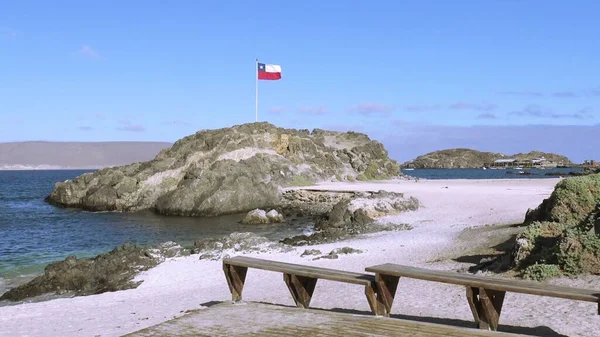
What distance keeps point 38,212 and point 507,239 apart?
3758cm

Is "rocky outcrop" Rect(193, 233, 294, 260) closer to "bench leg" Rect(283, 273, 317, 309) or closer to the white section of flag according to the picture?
"bench leg" Rect(283, 273, 317, 309)

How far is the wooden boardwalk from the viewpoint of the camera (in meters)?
7.11

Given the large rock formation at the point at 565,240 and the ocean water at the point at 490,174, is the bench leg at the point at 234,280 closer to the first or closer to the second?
the large rock formation at the point at 565,240

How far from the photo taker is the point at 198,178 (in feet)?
134

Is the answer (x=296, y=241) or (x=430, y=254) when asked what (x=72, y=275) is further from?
(x=430, y=254)

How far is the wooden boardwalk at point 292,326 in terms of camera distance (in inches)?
280

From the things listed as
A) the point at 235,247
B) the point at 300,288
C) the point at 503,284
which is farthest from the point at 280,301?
the point at 235,247

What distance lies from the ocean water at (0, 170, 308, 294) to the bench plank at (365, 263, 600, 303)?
12867 mm

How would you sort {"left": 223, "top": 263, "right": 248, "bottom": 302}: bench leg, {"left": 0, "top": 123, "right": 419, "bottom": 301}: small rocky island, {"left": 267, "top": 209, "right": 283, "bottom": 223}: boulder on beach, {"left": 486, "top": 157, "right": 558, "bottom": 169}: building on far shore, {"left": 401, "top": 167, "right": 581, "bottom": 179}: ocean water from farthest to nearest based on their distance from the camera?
{"left": 486, "top": 157, "right": 558, "bottom": 169}: building on far shore
{"left": 401, "top": 167, "right": 581, "bottom": 179}: ocean water
{"left": 267, "top": 209, "right": 283, "bottom": 223}: boulder on beach
{"left": 0, "top": 123, "right": 419, "bottom": 301}: small rocky island
{"left": 223, "top": 263, "right": 248, "bottom": 302}: bench leg

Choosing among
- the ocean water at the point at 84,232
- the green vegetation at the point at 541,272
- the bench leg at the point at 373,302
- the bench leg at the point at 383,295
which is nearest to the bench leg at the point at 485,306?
the bench leg at the point at 383,295

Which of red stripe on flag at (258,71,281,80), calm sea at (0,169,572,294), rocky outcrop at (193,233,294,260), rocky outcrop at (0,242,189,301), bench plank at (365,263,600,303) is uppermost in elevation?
red stripe on flag at (258,71,281,80)

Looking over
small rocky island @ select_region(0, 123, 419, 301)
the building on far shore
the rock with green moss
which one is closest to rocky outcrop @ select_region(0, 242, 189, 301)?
small rocky island @ select_region(0, 123, 419, 301)

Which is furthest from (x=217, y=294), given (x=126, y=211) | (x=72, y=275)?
(x=126, y=211)

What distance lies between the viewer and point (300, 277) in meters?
9.56
